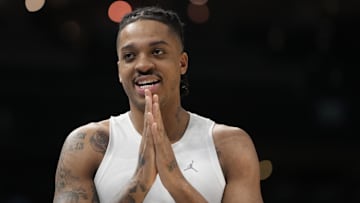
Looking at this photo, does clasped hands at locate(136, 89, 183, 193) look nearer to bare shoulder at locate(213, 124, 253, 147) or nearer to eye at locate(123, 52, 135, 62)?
eye at locate(123, 52, 135, 62)

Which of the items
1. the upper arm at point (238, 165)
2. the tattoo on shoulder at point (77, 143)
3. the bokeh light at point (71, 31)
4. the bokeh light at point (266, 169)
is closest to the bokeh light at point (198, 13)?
the bokeh light at point (71, 31)

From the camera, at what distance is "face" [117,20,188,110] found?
2893 millimetres

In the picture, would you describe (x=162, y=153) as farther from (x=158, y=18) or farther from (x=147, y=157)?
(x=158, y=18)

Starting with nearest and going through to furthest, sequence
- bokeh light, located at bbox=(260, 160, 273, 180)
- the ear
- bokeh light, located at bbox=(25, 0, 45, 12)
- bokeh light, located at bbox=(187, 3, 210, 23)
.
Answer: the ear < bokeh light, located at bbox=(25, 0, 45, 12) < bokeh light, located at bbox=(187, 3, 210, 23) < bokeh light, located at bbox=(260, 160, 273, 180)

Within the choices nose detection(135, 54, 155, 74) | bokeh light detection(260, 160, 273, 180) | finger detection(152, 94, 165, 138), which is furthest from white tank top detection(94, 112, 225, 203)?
bokeh light detection(260, 160, 273, 180)

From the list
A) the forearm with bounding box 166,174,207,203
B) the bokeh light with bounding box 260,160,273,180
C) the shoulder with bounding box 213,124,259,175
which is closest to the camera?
the forearm with bounding box 166,174,207,203

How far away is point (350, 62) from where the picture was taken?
671cm

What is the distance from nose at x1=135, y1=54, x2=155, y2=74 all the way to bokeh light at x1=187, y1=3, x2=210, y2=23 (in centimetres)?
352

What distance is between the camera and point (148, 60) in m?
2.90

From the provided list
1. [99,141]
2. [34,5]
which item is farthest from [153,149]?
[34,5]

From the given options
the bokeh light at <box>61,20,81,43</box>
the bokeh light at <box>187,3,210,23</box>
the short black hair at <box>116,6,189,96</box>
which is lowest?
the bokeh light at <box>61,20,81,43</box>

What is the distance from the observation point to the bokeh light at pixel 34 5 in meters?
6.20

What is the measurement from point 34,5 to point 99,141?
3.48m

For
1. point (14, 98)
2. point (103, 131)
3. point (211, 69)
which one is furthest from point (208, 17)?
point (103, 131)
